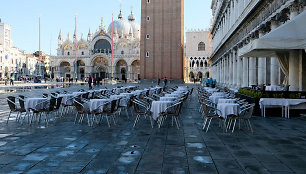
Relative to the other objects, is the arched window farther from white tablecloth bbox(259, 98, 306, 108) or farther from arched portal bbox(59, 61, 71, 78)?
white tablecloth bbox(259, 98, 306, 108)

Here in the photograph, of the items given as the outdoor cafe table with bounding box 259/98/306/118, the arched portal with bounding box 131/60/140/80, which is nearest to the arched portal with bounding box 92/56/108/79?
the arched portal with bounding box 131/60/140/80

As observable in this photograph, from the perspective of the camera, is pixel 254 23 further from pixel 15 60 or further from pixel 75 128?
pixel 15 60

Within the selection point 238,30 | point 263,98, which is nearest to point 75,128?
point 263,98

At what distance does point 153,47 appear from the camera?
49.8 meters

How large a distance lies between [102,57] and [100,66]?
285cm

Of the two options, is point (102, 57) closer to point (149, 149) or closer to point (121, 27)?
point (121, 27)

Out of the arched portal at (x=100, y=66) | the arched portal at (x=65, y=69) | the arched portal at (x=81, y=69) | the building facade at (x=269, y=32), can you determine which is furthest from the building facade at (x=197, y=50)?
the building facade at (x=269, y=32)

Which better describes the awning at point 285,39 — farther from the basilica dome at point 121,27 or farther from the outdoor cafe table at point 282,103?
the basilica dome at point 121,27

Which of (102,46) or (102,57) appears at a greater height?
(102,46)

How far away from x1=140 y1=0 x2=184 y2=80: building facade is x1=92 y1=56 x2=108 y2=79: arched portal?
26.0 metres

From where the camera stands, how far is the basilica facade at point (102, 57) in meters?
71.1

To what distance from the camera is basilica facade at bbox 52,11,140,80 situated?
2798 inches

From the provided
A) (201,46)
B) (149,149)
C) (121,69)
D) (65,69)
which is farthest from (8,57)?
(149,149)

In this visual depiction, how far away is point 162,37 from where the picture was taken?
1944 inches
